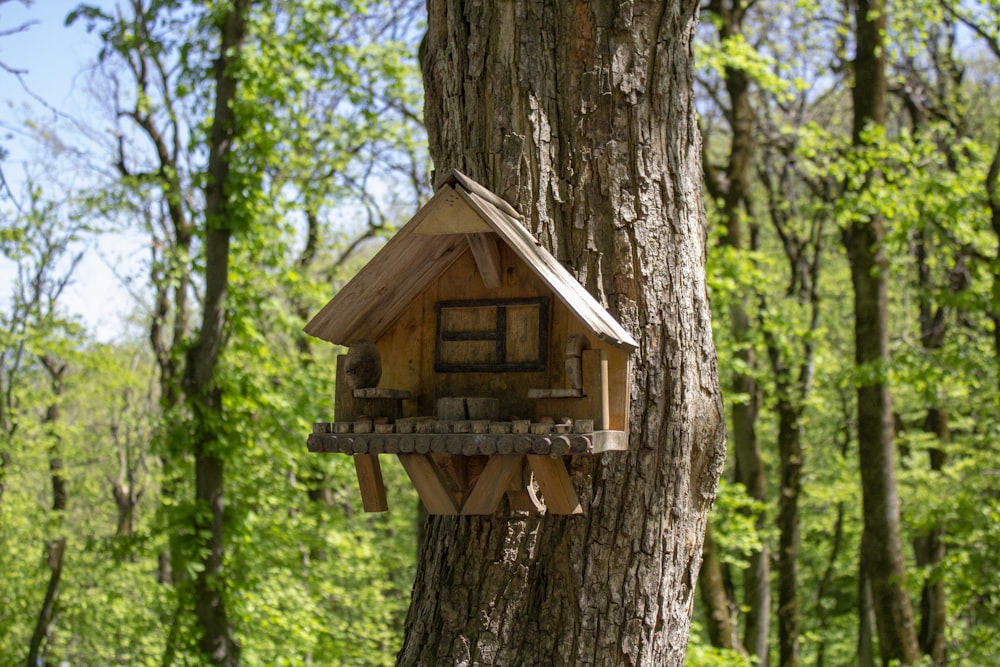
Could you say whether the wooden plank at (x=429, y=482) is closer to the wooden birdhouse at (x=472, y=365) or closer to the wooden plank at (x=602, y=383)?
the wooden birdhouse at (x=472, y=365)

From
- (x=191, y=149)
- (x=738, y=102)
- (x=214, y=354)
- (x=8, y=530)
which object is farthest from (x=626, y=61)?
(x=8, y=530)

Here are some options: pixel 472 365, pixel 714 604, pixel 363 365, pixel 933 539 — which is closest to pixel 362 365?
pixel 363 365

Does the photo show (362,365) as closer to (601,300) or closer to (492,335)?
(492,335)

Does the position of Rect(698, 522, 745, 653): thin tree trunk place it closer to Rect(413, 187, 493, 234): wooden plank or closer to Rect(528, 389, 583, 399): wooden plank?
Rect(528, 389, 583, 399): wooden plank

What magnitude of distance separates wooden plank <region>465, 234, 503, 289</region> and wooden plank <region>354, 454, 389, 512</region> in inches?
23.7

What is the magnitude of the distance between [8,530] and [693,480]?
1584 centimetres

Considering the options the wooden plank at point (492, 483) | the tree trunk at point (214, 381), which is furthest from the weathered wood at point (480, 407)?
the tree trunk at point (214, 381)

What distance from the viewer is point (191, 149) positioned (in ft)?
28.8

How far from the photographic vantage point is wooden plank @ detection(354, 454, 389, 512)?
2723mm

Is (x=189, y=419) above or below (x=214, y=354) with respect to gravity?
below

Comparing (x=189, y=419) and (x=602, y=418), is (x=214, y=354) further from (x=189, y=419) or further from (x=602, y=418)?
(x=602, y=418)

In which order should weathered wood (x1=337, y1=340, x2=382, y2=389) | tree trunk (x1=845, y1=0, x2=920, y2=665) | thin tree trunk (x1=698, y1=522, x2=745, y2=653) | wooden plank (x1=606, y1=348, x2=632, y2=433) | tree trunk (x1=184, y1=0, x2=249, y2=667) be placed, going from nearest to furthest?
wooden plank (x1=606, y1=348, x2=632, y2=433) → weathered wood (x1=337, y1=340, x2=382, y2=389) → tree trunk (x1=184, y1=0, x2=249, y2=667) → tree trunk (x1=845, y1=0, x2=920, y2=665) → thin tree trunk (x1=698, y1=522, x2=745, y2=653)

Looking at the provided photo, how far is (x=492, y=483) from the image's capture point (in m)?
2.56

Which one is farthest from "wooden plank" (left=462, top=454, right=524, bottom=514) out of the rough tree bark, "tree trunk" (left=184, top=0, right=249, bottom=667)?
the rough tree bark
